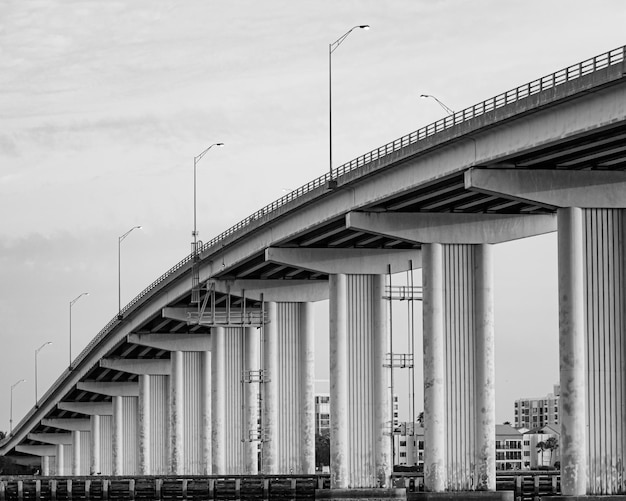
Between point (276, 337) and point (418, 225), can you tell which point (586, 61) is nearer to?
point (418, 225)

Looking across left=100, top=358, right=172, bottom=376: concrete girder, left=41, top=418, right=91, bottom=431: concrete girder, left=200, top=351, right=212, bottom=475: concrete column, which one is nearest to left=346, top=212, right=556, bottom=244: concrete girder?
left=200, top=351, right=212, bottom=475: concrete column

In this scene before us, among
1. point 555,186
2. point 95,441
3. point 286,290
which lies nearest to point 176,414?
point 286,290

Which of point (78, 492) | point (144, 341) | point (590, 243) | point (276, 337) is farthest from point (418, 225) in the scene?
point (144, 341)

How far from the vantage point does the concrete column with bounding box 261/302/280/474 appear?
336 ft

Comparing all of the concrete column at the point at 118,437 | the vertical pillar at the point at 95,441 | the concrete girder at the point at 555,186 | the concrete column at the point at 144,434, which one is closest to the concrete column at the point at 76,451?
the vertical pillar at the point at 95,441

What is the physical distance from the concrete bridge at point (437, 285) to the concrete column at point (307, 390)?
142 mm

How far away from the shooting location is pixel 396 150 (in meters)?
71.0

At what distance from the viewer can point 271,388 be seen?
102562mm

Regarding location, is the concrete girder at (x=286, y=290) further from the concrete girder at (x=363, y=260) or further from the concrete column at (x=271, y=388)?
the concrete girder at (x=363, y=260)

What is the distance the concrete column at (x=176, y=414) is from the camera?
431ft

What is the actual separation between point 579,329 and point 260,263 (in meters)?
39.2

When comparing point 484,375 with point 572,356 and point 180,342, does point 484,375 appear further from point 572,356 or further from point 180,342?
point 180,342

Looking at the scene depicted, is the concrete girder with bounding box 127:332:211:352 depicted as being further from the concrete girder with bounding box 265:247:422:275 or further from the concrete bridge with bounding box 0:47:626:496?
the concrete girder with bounding box 265:247:422:275

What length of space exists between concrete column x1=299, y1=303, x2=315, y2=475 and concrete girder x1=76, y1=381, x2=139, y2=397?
199 ft
